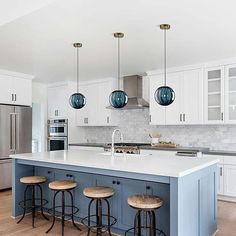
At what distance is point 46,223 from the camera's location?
11.5 feet

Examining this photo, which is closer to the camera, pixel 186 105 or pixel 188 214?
pixel 188 214

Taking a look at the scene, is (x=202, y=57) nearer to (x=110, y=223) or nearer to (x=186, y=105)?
(x=186, y=105)

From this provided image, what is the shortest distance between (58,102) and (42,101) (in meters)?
0.56

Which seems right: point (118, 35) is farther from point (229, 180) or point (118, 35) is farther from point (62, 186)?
point (229, 180)

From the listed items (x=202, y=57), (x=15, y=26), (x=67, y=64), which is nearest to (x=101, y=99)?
(x=67, y=64)

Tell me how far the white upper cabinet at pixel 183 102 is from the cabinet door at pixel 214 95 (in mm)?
111

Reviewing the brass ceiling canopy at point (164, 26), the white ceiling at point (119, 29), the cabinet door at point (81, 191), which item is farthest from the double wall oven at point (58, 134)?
the brass ceiling canopy at point (164, 26)

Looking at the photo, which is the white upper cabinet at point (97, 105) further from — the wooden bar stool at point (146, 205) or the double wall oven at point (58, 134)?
the wooden bar stool at point (146, 205)

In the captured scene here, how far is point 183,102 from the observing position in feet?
17.0

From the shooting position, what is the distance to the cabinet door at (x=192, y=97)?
4.97 meters

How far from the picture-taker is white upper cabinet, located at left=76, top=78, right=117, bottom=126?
6.48 metres

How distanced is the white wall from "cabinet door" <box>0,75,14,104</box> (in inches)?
55.1

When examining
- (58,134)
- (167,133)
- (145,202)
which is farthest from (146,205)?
(58,134)

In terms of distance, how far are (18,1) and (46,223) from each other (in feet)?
9.24
